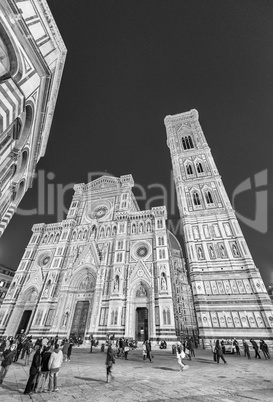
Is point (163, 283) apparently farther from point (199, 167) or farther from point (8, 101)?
point (199, 167)

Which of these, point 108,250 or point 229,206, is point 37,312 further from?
point 229,206

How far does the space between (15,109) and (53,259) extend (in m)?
22.6

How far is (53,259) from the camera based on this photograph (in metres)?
25.4

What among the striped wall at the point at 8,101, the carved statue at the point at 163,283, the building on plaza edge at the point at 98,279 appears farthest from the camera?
the carved statue at the point at 163,283

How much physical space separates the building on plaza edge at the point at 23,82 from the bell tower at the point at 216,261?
2010 cm

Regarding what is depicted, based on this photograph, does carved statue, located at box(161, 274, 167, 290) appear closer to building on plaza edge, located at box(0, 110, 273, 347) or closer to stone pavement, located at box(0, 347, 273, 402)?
building on plaza edge, located at box(0, 110, 273, 347)

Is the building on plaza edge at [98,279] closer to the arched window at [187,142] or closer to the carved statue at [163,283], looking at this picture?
the carved statue at [163,283]

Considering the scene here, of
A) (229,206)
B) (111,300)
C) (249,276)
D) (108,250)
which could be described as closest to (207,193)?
(229,206)

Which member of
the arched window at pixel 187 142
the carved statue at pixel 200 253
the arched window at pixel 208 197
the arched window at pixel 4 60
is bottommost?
the arched window at pixel 4 60

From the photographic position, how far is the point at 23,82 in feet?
25.0

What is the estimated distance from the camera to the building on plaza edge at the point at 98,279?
19.9 meters

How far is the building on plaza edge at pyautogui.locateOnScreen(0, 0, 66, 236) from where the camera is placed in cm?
668

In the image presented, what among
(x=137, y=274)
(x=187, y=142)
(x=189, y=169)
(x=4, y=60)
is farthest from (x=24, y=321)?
(x=187, y=142)

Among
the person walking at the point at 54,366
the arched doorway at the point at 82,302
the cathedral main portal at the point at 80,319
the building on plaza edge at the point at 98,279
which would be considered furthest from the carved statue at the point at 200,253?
the person walking at the point at 54,366
